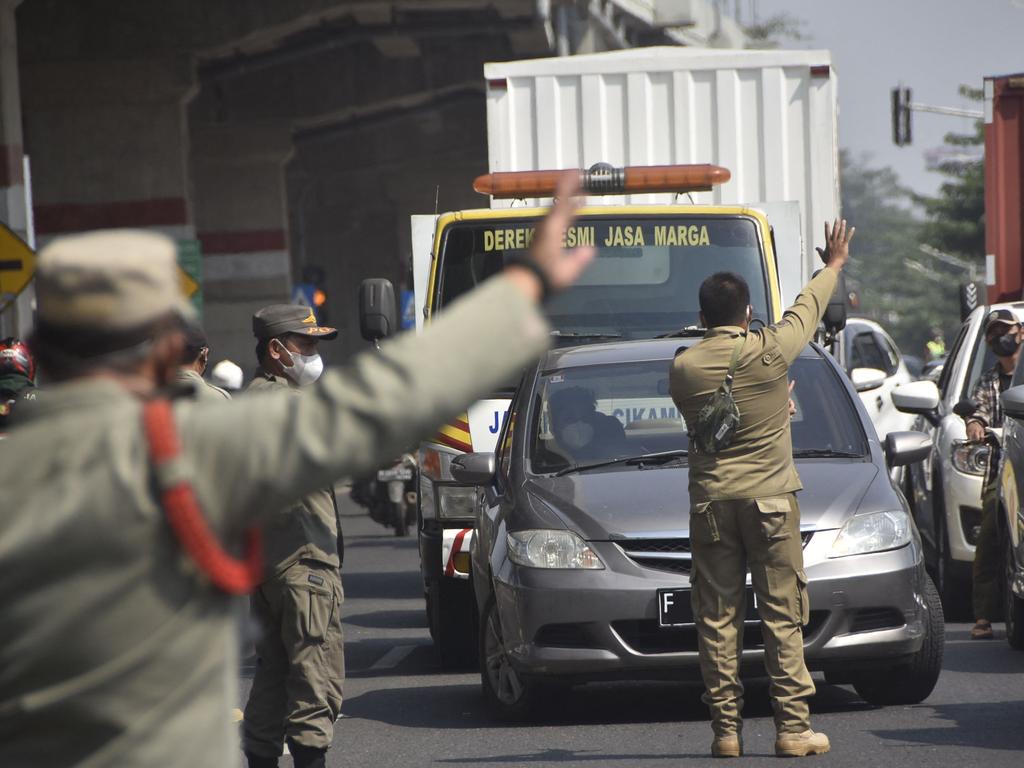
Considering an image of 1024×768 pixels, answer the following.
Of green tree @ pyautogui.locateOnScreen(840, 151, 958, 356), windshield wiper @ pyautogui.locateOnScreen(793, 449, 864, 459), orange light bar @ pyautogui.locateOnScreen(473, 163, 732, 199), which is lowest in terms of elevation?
green tree @ pyautogui.locateOnScreen(840, 151, 958, 356)

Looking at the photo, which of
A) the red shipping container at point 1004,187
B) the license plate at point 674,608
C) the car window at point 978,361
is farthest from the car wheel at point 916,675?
the red shipping container at point 1004,187

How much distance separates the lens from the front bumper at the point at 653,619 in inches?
301

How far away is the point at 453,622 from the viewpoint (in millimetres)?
9914

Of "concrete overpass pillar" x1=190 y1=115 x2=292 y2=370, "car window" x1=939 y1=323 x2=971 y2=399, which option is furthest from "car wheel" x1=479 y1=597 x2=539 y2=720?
"concrete overpass pillar" x1=190 y1=115 x2=292 y2=370

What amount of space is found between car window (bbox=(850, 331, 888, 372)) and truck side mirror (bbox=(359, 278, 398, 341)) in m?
10.00

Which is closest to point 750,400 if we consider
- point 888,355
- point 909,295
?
point 888,355

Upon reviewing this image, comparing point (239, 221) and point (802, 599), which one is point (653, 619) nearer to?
point (802, 599)

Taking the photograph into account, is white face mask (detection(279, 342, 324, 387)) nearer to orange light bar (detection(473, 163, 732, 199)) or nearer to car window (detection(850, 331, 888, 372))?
orange light bar (detection(473, 163, 732, 199))

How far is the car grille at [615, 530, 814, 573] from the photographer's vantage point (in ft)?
25.4

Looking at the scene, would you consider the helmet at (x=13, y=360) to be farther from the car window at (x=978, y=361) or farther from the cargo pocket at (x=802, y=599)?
the car window at (x=978, y=361)

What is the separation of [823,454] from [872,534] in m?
0.67

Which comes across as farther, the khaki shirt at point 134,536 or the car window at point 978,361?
the car window at point 978,361

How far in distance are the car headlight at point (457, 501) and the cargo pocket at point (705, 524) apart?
3.14m

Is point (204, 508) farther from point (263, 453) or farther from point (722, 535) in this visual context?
point (722, 535)
